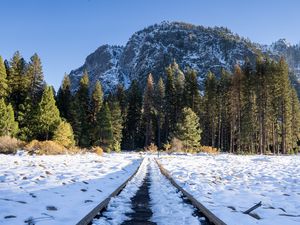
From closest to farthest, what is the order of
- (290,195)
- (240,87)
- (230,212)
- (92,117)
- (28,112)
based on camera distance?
(230,212), (290,195), (28,112), (240,87), (92,117)

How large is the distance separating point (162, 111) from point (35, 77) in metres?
30.4

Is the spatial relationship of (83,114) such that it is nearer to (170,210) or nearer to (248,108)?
(248,108)

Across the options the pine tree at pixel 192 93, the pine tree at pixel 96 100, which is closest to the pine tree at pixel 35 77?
the pine tree at pixel 96 100

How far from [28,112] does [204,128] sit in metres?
36.4

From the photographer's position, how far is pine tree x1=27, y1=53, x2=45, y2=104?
60338mm

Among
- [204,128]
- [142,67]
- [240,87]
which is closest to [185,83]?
[204,128]

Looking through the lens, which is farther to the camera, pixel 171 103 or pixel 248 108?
pixel 171 103

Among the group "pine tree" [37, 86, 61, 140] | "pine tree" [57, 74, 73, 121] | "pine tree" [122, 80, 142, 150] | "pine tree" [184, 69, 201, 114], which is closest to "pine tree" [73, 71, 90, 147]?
"pine tree" [57, 74, 73, 121]

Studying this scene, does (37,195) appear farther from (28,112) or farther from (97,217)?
(28,112)

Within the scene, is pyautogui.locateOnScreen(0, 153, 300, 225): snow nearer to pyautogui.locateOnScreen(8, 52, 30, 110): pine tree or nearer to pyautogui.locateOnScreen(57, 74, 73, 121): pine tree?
pyautogui.locateOnScreen(8, 52, 30, 110): pine tree

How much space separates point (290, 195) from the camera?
10.1 metres

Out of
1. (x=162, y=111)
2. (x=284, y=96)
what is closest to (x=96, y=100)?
(x=162, y=111)

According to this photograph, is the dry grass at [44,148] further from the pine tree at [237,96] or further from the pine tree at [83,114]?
the pine tree at [237,96]

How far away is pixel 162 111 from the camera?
3137 inches
